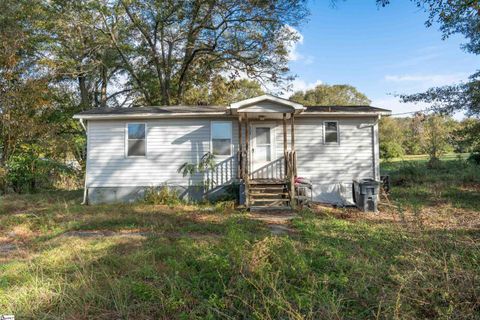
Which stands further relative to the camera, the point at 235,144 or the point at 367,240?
the point at 235,144

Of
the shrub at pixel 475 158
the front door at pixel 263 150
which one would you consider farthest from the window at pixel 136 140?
the shrub at pixel 475 158

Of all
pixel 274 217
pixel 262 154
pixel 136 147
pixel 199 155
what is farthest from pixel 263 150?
pixel 136 147

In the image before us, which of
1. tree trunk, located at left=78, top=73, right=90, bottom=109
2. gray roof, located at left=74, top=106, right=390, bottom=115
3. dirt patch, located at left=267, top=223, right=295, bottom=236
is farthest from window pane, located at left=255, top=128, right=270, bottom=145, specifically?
tree trunk, located at left=78, top=73, right=90, bottom=109

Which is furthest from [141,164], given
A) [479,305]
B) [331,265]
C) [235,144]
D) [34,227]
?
[479,305]

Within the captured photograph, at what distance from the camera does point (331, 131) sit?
10648mm

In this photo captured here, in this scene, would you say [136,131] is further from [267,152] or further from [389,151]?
[389,151]

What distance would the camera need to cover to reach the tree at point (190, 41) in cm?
1447

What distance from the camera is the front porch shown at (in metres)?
9.38

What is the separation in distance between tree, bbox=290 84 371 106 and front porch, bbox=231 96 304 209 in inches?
1051

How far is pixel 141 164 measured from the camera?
10508 mm

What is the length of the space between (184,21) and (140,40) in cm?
370

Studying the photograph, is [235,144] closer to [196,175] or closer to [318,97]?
[196,175]

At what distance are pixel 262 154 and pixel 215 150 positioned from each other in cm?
171

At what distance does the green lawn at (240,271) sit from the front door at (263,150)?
3917 millimetres
